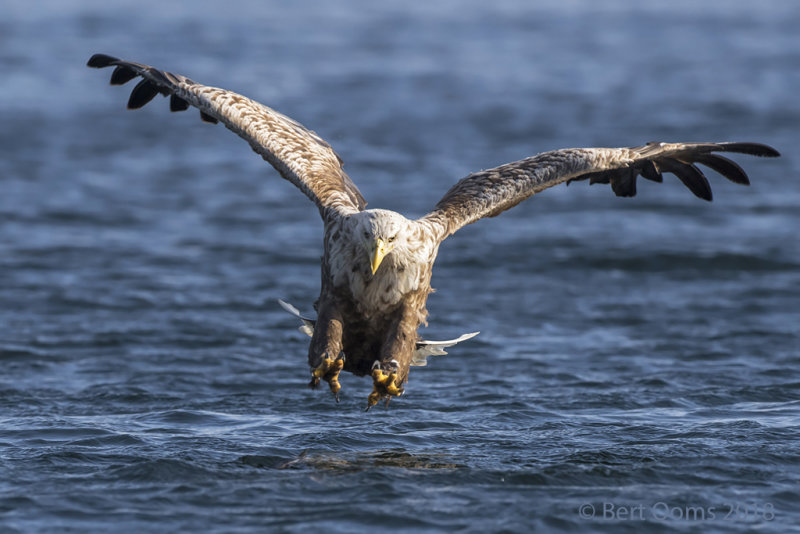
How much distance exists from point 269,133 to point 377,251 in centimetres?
235

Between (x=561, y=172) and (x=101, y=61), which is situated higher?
(x=101, y=61)

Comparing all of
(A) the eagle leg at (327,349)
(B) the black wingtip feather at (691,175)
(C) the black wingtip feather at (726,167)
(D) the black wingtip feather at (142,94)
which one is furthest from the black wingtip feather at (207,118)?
(C) the black wingtip feather at (726,167)

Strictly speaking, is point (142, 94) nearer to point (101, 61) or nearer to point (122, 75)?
point (122, 75)

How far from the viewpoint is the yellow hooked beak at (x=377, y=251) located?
8344 millimetres

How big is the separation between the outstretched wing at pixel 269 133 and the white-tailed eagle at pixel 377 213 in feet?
0.04

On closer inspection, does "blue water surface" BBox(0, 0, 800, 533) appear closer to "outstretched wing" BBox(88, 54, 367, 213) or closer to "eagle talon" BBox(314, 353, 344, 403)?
"eagle talon" BBox(314, 353, 344, 403)

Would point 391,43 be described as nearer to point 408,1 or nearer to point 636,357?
point 408,1

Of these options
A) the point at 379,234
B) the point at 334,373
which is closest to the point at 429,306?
the point at 334,373

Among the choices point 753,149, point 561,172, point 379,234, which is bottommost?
point 379,234

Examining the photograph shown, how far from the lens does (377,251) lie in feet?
27.5

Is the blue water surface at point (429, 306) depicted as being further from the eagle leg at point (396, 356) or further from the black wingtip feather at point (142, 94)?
the black wingtip feather at point (142, 94)

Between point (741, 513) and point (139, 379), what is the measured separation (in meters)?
5.69

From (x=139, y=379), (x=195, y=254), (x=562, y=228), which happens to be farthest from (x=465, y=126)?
(x=139, y=379)

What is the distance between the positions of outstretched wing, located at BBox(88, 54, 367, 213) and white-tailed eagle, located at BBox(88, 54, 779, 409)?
11mm
